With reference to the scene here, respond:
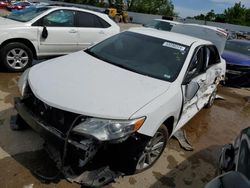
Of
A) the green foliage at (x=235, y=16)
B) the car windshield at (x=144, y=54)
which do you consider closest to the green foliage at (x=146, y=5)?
the green foliage at (x=235, y=16)

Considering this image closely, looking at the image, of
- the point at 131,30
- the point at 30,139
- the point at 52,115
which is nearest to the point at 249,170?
the point at 52,115

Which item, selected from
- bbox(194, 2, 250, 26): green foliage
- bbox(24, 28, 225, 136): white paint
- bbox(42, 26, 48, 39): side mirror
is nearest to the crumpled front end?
bbox(24, 28, 225, 136): white paint

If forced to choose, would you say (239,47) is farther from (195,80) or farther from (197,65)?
(195,80)

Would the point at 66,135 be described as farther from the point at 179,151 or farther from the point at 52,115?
the point at 179,151

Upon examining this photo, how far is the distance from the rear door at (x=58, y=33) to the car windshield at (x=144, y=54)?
230cm

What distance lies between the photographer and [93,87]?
317cm

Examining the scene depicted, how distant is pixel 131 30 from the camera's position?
4746mm

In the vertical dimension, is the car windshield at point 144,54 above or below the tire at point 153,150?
above

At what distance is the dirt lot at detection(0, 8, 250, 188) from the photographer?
3119 millimetres

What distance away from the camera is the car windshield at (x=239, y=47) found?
31.6 ft

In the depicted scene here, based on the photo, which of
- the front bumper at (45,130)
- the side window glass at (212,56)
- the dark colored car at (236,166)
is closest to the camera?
the dark colored car at (236,166)

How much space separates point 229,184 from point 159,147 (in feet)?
5.54

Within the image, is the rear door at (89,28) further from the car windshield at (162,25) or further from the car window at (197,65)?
the car windshield at (162,25)

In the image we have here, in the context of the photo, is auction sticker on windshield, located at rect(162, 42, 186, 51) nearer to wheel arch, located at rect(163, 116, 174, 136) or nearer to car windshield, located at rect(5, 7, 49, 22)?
wheel arch, located at rect(163, 116, 174, 136)
